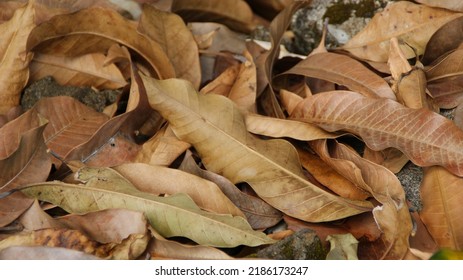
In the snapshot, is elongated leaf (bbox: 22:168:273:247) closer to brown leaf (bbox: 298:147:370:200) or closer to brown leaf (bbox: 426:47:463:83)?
brown leaf (bbox: 298:147:370:200)

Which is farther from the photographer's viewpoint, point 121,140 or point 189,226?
point 121,140

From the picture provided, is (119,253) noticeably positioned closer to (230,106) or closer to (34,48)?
(230,106)

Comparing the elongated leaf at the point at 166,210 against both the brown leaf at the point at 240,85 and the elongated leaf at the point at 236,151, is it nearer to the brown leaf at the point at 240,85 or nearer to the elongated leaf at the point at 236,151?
the elongated leaf at the point at 236,151

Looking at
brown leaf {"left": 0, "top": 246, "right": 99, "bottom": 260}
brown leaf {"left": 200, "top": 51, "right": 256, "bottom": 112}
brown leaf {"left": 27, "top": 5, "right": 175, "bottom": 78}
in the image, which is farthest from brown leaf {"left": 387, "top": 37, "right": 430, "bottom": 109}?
brown leaf {"left": 0, "top": 246, "right": 99, "bottom": 260}

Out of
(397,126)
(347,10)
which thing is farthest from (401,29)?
(397,126)

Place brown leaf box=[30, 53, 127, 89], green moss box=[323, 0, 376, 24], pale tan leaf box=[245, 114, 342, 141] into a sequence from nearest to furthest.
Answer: pale tan leaf box=[245, 114, 342, 141] → brown leaf box=[30, 53, 127, 89] → green moss box=[323, 0, 376, 24]

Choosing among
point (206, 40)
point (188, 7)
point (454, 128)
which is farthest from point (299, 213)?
point (188, 7)

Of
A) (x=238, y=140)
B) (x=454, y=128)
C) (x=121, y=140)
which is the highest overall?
(x=454, y=128)

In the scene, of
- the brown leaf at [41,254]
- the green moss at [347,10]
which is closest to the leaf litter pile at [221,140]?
the brown leaf at [41,254]
